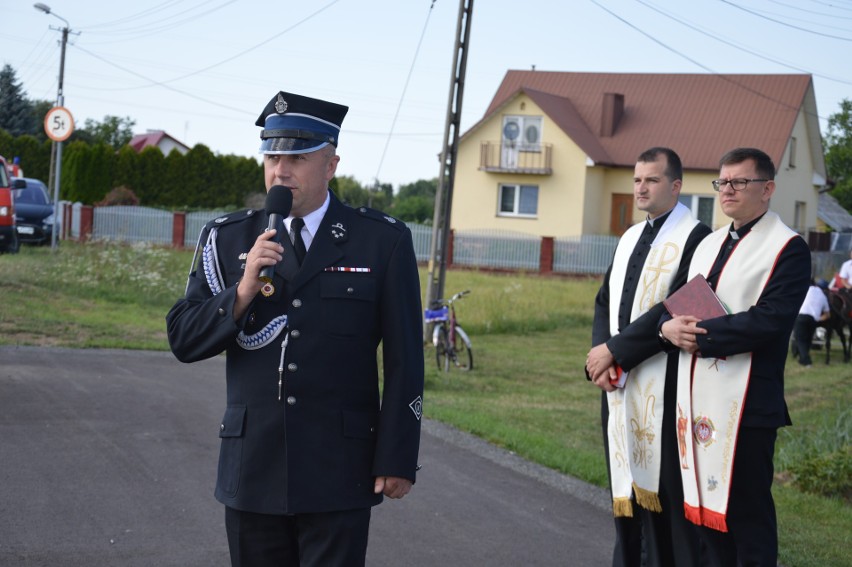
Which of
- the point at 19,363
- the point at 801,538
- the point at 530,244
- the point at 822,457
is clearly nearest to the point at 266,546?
the point at 801,538

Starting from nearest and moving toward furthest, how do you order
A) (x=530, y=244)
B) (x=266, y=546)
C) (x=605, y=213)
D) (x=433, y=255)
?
(x=266, y=546) → (x=433, y=255) → (x=530, y=244) → (x=605, y=213)

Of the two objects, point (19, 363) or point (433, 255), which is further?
point (433, 255)

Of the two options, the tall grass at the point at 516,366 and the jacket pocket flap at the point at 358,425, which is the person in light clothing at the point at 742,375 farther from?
the jacket pocket flap at the point at 358,425

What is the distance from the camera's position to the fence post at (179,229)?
3884 centimetres

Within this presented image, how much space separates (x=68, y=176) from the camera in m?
48.8

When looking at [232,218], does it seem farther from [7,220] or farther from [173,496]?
[7,220]

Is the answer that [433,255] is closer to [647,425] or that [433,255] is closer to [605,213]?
[647,425]

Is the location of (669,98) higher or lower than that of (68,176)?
higher

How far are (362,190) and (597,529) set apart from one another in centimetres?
6579

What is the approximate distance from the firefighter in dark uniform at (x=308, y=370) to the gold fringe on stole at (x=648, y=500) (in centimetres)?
208

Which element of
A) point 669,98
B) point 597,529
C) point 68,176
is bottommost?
point 597,529

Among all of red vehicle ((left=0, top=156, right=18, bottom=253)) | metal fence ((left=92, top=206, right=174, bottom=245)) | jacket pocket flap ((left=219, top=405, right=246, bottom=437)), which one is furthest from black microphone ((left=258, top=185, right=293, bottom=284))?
metal fence ((left=92, top=206, right=174, bottom=245))

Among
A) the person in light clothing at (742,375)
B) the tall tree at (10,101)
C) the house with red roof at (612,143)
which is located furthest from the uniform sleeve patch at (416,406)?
the house with red roof at (612,143)

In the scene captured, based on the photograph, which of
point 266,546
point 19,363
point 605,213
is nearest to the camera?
point 266,546
